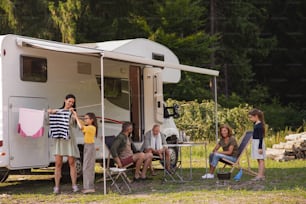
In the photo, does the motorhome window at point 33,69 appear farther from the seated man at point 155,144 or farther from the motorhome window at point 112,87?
the seated man at point 155,144

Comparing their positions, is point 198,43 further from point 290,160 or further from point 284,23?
point 290,160

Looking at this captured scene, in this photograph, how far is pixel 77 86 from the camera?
31.9 ft

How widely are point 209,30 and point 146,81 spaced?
51.6 feet

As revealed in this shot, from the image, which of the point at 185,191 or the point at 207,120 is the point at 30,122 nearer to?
the point at 185,191

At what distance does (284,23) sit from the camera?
29.9 m

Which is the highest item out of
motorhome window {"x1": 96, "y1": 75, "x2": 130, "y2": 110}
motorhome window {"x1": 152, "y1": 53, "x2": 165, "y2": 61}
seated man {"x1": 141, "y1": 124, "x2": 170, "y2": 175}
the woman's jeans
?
motorhome window {"x1": 152, "y1": 53, "x2": 165, "y2": 61}

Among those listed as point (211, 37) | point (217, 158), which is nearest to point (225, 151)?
point (217, 158)

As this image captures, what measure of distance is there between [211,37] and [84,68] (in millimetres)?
13807

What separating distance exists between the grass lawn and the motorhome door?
1.51ft

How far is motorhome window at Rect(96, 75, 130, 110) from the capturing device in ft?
34.3

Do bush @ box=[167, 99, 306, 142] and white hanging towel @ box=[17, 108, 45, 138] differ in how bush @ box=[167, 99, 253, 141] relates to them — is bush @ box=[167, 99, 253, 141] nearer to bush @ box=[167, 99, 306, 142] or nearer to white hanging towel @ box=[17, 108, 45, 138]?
bush @ box=[167, 99, 306, 142]

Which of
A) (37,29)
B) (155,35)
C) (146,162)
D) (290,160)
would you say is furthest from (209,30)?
(146,162)

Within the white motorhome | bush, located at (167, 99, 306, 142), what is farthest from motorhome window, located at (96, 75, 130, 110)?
bush, located at (167, 99, 306, 142)

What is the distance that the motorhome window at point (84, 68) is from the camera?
979 centimetres
